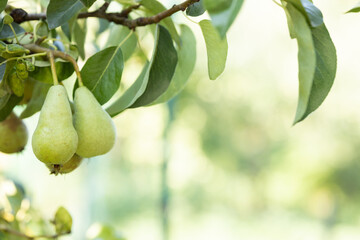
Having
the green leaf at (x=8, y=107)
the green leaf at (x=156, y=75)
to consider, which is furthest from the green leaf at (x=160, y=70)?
the green leaf at (x=8, y=107)

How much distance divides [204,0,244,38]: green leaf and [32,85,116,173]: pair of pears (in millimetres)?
143

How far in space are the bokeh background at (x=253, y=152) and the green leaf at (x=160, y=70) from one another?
16.5ft

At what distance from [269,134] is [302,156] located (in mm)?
588

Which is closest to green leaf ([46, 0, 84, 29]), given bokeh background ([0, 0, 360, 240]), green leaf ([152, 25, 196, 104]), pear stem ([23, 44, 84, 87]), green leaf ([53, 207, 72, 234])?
pear stem ([23, 44, 84, 87])

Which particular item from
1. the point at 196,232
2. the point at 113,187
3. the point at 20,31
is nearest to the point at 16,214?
the point at 20,31

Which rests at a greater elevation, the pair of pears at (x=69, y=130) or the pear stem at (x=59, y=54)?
the pear stem at (x=59, y=54)

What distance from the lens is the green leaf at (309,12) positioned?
316 mm

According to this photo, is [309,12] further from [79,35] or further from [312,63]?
[79,35]

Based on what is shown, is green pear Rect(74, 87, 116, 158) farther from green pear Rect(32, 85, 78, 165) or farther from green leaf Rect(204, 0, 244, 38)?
green leaf Rect(204, 0, 244, 38)

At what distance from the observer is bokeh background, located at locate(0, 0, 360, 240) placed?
19.3ft

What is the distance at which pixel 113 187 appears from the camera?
6688 mm

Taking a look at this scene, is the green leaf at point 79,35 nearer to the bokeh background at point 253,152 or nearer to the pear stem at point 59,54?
the pear stem at point 59,54

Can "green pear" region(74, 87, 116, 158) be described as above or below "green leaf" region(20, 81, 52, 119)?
above

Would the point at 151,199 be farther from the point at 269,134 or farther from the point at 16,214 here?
the point at 16,214
